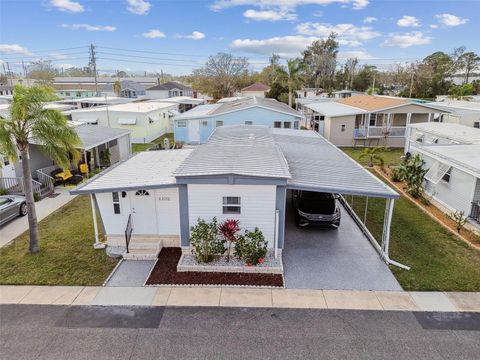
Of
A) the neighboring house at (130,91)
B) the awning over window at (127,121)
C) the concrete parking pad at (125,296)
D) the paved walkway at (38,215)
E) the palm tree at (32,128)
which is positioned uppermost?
the neighboring house at (130,91)

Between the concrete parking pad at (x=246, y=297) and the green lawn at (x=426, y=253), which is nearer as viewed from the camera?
the concrete parking pad at (x=246, y=297)

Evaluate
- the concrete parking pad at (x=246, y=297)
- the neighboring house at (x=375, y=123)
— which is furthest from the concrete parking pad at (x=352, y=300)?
the neighboring house at (x=375, y=123)

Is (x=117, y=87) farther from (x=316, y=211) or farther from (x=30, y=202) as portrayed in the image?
(x=316, y=211)

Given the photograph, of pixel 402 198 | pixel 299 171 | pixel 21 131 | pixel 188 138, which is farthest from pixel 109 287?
pixel 188 138

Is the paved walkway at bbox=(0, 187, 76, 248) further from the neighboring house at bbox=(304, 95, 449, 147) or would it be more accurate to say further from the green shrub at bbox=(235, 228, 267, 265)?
the neighboring house at bbox=(304, 95, 449, 147)

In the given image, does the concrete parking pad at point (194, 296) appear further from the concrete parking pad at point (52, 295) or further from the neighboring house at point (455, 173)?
the neighboring house at point (455, 173)

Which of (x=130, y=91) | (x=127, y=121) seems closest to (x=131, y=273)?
(x=127, y=121)

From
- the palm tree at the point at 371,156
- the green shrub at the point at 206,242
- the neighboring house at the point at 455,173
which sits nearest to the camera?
the green shrub at the point at 206,242
